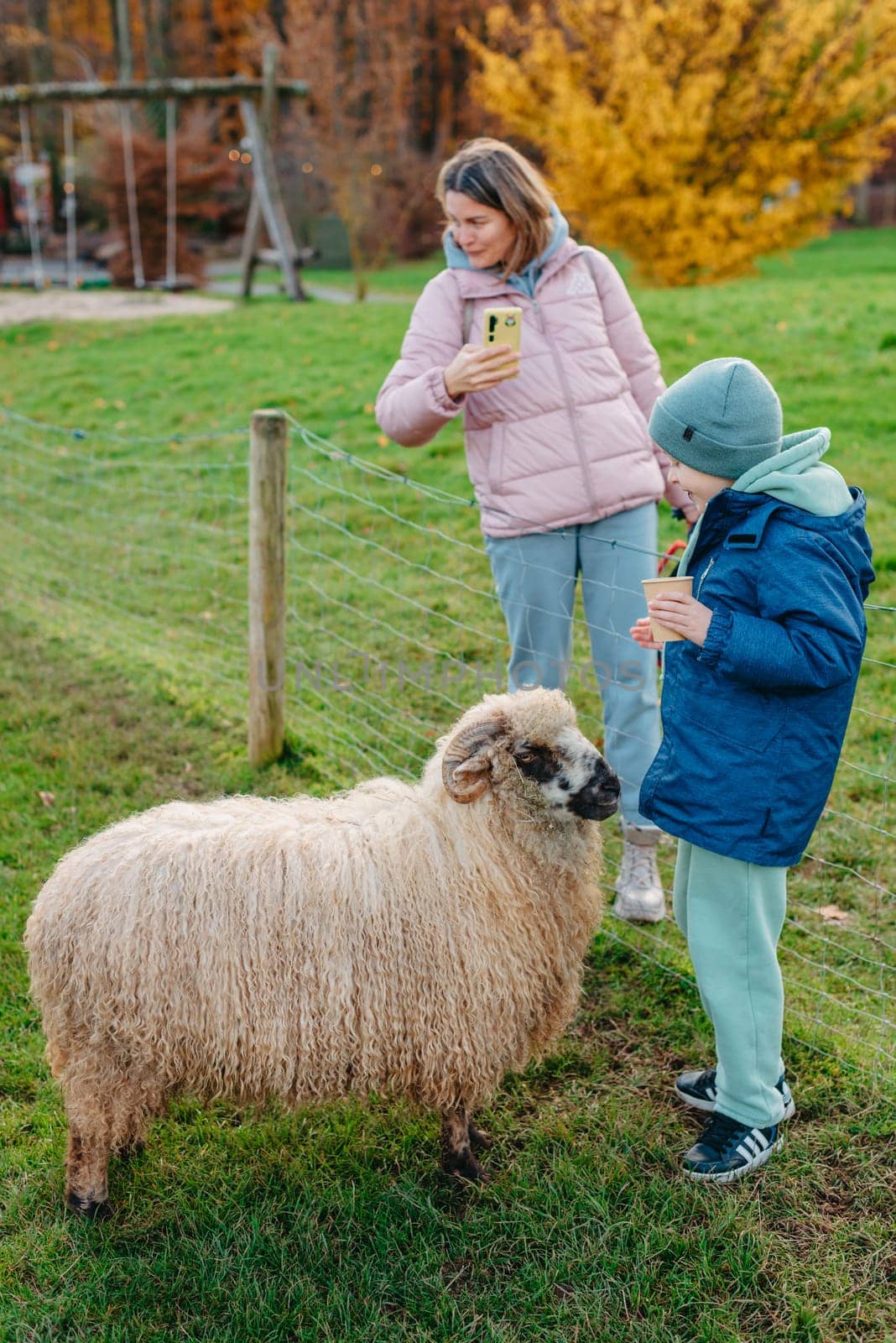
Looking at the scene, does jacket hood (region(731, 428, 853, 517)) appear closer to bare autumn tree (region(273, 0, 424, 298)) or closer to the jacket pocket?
the jacket pocket

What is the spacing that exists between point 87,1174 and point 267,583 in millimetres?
2392

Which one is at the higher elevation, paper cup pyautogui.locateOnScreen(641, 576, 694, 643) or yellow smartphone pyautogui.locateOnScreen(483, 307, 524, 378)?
yellow smartphone pyautogui.locateOnScreen(483, 307, 524, 378)

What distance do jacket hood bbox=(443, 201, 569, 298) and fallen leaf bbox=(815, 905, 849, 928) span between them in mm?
2191

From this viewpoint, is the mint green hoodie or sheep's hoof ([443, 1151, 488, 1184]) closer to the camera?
the mint green hoodie

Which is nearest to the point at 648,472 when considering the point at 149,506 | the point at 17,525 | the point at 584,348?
the point at 584,348

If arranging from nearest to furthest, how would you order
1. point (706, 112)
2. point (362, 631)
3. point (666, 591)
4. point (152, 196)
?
point (666, 591)
point (362, 631)
point (706, 112)
point (152, 196)

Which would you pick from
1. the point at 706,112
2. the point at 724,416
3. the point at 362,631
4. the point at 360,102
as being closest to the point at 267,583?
the point at 362,631

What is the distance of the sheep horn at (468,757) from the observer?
8.66 ft

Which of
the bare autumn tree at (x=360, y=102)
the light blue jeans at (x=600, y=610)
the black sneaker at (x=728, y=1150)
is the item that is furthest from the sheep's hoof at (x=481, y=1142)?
the bare autumn tree at (x=360, y=102)

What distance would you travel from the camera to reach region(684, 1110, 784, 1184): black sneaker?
271 centimetres

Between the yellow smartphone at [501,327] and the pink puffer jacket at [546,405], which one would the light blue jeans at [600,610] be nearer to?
the pink puffer jacket at [546,405]

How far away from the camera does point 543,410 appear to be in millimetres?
3328

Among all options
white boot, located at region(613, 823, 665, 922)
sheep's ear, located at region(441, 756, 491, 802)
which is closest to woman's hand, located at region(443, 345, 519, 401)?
sheep's ear, located at region(441, 756, 491, 802)

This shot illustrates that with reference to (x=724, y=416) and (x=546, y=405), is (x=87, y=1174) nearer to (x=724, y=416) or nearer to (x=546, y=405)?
(x=724, y=416)
